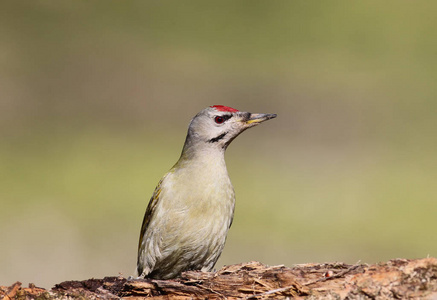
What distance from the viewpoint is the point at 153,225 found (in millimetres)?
5117

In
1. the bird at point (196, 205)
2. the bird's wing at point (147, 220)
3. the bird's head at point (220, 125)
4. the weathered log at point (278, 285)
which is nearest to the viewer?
the weathered log at point (278, 285)

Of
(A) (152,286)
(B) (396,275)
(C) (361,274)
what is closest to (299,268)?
(C) (361,274)

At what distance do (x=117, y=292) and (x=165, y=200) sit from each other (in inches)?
48.5

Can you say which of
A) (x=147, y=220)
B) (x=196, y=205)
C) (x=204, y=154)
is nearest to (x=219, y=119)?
(x=204, y=154)

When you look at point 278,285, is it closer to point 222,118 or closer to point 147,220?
point 222,118

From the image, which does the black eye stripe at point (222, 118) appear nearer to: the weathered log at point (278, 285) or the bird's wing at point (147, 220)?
the bird's wing at point (147, 220)

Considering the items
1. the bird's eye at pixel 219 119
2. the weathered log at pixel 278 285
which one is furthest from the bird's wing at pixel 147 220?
the weathered log at pixel 278 285

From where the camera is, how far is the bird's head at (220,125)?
5141mm

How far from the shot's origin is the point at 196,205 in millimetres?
4973

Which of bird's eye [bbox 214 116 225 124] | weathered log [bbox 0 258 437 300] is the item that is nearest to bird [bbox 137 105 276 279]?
bird's eye [bbox 214 116 225 124]

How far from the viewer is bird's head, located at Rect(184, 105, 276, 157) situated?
16.9ft

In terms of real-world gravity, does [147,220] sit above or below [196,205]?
above

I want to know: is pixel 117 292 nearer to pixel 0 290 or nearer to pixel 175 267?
pixel 0 290

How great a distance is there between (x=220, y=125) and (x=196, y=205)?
2.57 feet
